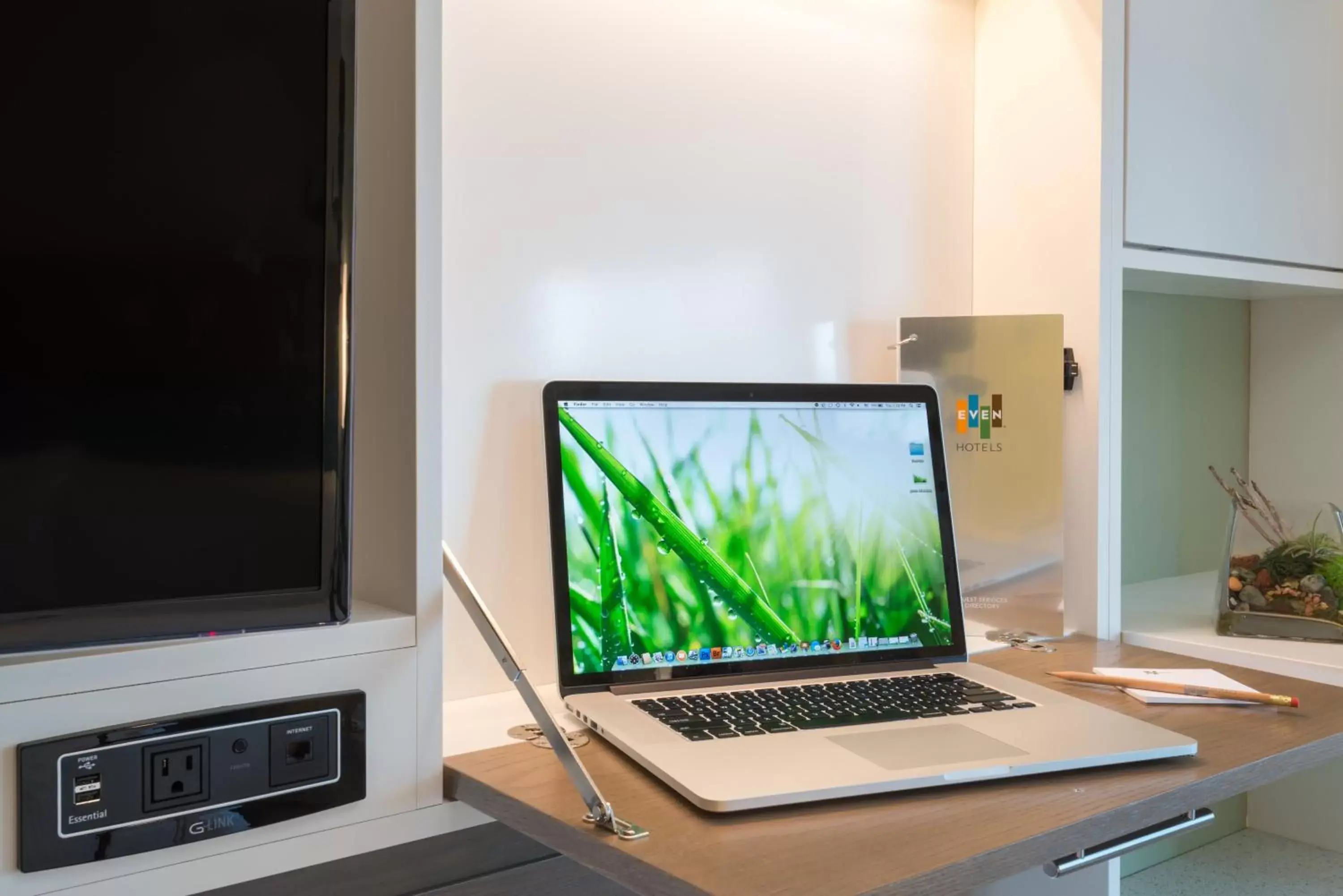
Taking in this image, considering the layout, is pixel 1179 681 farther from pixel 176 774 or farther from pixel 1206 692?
pixel 176 774

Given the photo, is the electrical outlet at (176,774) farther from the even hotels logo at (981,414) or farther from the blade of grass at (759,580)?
the even hotels logo at (981,414)

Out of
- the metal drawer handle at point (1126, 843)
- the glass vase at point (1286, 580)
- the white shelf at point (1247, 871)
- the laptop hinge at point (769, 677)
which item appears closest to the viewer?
the metal drawer handle at point (1126, 843)

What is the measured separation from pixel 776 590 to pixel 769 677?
9cm

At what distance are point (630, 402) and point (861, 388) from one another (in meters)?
0.27

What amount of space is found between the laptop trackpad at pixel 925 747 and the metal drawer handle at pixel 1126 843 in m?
0.09

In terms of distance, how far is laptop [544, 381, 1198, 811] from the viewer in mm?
900

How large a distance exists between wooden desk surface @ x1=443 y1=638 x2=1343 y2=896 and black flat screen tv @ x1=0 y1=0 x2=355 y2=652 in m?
0.20

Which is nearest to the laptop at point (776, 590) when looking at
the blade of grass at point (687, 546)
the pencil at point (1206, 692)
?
the blade of grass at point (687, 546)

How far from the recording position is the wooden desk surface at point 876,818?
67 cm

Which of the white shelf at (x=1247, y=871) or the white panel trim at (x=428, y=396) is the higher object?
Answer: the white panel trim at (x=428, y=396)

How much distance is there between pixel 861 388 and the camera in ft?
3.96

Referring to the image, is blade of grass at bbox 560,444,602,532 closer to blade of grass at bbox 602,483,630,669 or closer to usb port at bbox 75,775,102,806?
blade of grass at bbox 602,483,630,669

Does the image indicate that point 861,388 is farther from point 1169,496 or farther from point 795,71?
point 1169,496

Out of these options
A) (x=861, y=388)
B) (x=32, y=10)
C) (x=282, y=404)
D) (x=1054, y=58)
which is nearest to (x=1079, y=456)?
(x=861, y=388)
